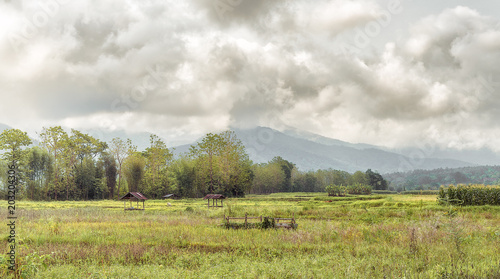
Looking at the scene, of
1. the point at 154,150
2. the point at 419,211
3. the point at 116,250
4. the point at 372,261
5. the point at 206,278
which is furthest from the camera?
the point at 154,150

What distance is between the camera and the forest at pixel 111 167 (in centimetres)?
6656

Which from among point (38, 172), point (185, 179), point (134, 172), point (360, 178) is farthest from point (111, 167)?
point (360, 178)

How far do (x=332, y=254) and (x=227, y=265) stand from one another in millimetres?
4457

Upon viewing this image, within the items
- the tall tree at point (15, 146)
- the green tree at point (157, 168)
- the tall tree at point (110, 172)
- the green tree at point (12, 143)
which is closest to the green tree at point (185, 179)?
the green tree at point (157, 168)

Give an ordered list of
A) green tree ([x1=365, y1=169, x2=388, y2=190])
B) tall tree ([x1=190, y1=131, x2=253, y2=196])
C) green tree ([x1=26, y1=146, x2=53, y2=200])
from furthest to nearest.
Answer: green tree ([x1=365, y1=169, x2=388, y2=190])
tall tree ([x1=190, y1=131, x2=253, y2=196])
green tree ([x1=26, y1=146, x2=53, y2=200])

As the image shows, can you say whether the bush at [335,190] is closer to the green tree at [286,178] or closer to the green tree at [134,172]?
the green tree at [286,178]

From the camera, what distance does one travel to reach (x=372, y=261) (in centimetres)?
1077

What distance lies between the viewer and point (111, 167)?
78.1 meters

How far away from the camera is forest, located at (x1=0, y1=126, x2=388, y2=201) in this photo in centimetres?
6656

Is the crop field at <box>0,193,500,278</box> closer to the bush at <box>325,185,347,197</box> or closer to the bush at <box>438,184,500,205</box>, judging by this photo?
the bush at <box>438,184,500,205</box>

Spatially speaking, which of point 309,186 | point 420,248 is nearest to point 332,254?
point 420,248

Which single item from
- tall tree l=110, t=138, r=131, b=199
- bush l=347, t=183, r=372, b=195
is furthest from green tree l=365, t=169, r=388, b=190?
tall tree l=110, t=138, r=131, b=199

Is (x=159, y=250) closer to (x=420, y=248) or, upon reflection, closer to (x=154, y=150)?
(x=420, y=248)

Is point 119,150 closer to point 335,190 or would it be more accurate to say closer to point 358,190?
point 335,190
